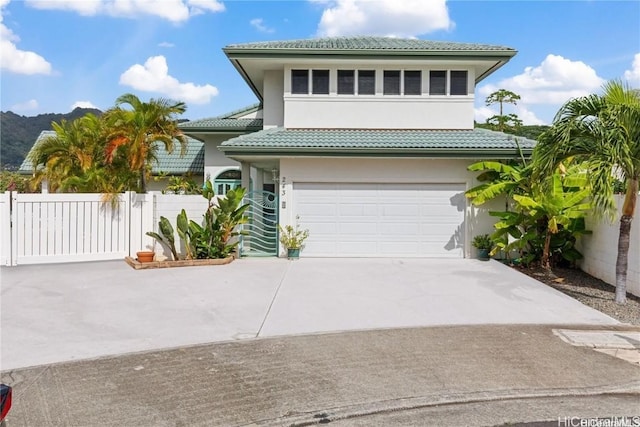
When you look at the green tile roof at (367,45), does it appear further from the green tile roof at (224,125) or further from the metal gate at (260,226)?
the metal gate at (260,226)

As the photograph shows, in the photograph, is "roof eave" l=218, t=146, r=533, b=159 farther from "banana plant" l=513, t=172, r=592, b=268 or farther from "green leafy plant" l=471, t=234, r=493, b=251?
"green leafy plant" l=471, t=234, r=493, b=251

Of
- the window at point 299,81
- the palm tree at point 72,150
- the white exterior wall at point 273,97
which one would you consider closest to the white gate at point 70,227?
the palm tree at point 72,150

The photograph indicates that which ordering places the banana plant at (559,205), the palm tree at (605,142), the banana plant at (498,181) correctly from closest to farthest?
1. the palm tree at (605,142)
2. the banana plant at (559,205)
3. the banana plant at (498,181)

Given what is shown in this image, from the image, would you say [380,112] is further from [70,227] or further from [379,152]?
[70,227]

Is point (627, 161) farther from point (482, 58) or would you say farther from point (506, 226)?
point (482, 58)

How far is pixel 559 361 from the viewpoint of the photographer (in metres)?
5.65

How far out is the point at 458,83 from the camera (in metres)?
15.1

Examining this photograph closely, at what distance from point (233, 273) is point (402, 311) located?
5.00 meters

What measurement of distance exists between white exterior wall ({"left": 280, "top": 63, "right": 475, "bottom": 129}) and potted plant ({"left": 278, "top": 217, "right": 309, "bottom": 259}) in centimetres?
366

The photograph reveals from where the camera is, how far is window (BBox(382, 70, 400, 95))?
15047mm

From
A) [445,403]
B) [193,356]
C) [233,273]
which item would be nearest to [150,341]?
[193,356]

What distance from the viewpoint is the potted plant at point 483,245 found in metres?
13.4

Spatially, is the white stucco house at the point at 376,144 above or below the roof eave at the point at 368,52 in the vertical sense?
below

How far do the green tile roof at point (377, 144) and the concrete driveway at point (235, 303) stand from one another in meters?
3.30
